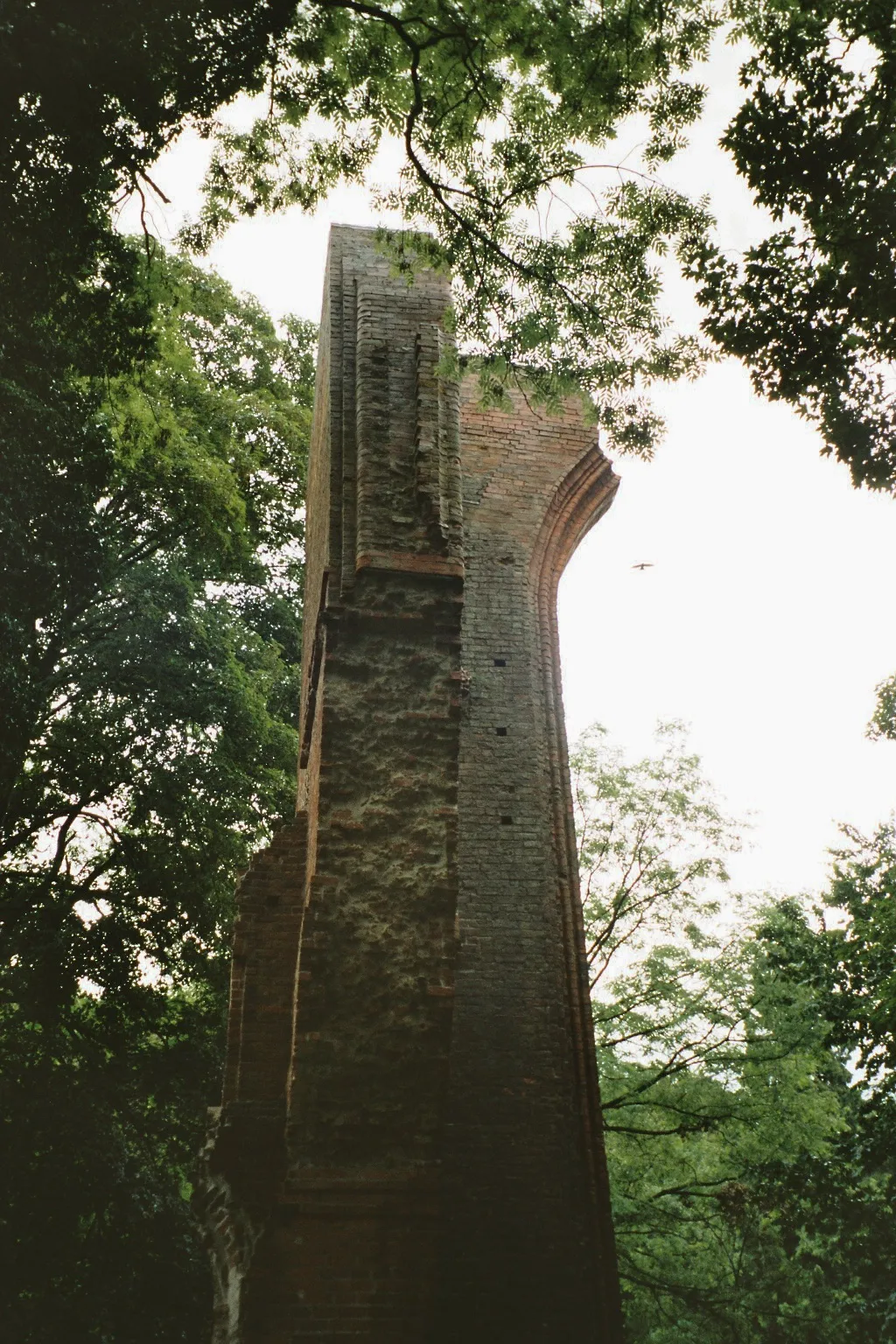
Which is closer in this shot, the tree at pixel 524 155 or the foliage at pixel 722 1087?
the tree at pixel 524 155

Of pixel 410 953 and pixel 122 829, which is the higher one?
pixel 122 829

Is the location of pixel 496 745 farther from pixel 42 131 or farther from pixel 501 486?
pixel 42 131

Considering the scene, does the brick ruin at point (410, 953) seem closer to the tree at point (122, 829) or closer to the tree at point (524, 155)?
the tree at point (524, 155)

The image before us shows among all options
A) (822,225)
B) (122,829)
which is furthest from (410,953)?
(122,829)

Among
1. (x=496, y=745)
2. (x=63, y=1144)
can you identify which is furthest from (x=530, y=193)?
(x=63, y=1144)

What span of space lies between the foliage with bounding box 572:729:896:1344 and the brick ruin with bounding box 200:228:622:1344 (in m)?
4.81

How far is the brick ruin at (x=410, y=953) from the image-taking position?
16.1 feet

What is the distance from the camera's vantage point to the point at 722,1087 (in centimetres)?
1337

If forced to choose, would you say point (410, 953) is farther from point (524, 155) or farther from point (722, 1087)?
point (722, 1087)

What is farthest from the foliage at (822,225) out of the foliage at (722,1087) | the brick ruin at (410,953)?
the foliage at (722,1087)

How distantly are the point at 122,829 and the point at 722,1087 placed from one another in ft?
28.0

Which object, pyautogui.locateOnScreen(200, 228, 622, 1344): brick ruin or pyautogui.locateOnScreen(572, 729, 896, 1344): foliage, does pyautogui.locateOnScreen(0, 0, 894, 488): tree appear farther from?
pyautogui.locateOnScreen(572, 729, 896, 1344): foliage

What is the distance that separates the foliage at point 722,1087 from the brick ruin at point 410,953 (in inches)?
189

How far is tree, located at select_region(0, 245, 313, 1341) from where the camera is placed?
35.9 feet
